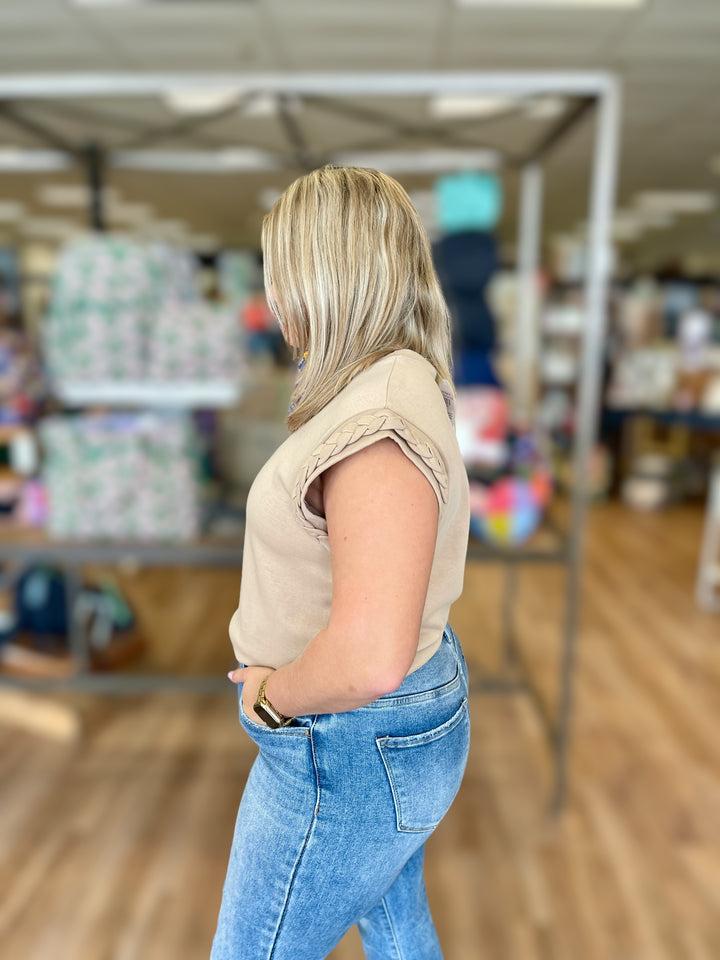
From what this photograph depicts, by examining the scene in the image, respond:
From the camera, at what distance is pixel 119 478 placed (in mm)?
2227

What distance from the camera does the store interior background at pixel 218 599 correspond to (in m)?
2.02

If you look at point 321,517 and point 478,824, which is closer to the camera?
point 321,517

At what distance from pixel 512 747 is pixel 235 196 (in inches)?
369

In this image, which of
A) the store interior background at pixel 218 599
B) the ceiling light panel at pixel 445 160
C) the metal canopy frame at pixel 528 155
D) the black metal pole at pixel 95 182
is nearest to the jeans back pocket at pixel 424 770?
the store interior background at pixel 218 599

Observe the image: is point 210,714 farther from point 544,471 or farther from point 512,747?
point 544,471

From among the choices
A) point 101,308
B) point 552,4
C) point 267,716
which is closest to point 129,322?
point 101,308

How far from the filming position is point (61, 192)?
10.5m

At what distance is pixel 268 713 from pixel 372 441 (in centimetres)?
32

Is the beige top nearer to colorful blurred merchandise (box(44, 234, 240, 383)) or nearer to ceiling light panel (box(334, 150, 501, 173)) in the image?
colorful blurred merchandise (box(44, 234, 240, 383))

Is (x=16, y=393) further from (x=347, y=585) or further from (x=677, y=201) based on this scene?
(x=677, y=201)

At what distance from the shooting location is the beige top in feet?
2.26

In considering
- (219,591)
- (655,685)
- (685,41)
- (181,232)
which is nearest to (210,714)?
(219,591)

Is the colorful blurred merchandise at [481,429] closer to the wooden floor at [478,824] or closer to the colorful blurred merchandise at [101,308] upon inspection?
the wooden floor at [478,824]

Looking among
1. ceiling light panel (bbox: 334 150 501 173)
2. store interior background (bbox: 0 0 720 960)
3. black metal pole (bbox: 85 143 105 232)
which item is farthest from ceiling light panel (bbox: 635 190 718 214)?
black metal pole (bbox: 85 143 105 232)
